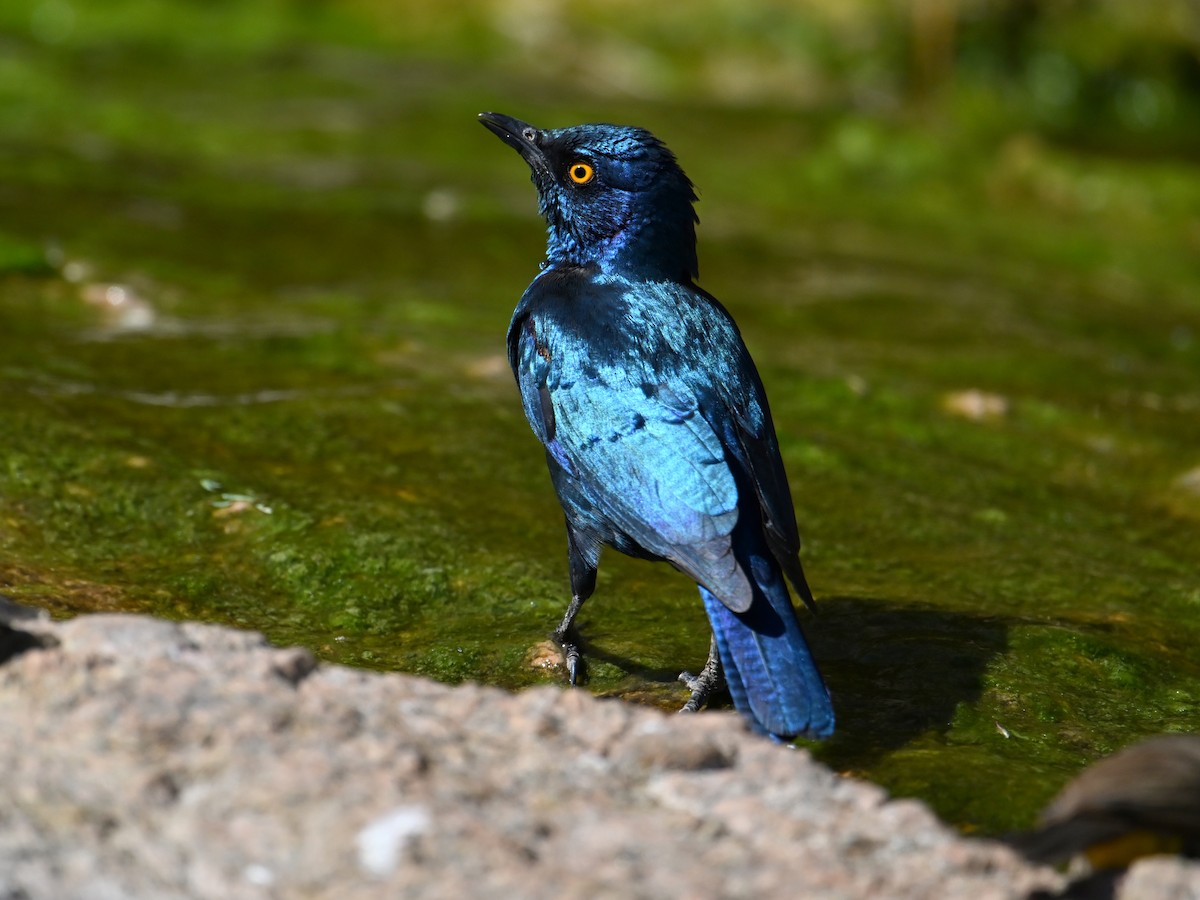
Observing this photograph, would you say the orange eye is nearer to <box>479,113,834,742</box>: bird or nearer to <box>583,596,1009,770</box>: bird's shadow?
<box>479,113,834,742</box>: bird

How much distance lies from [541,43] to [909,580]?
38.8 feet

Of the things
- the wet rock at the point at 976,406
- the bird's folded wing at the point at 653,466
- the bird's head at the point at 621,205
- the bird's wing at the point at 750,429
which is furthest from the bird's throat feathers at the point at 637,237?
the wet rock at the point at 976,406

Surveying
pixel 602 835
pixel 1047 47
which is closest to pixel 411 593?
pixel 602 835

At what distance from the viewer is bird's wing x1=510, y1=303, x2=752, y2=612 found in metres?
3.64

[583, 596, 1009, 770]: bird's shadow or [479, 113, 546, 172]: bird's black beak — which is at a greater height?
[479, 113, 546, 172]: bird's black beak

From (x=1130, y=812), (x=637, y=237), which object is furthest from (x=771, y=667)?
(x=637, y=237)

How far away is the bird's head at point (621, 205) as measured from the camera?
450cm

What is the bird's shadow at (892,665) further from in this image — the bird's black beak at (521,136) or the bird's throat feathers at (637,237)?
the bird's black beak at (521,136)

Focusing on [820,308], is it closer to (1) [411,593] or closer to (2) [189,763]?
(1) [411,593]

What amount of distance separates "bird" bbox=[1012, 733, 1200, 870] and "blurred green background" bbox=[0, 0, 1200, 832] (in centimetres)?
38

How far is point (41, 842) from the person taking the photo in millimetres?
2533

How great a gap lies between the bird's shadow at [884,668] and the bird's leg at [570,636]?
6 cm

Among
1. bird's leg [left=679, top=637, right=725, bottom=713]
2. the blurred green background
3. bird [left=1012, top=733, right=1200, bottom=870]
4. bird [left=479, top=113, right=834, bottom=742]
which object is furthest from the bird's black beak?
bird [left=1012, top=733, right=1200, bottom=870]

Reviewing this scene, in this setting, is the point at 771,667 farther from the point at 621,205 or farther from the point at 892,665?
the point at 621,205
